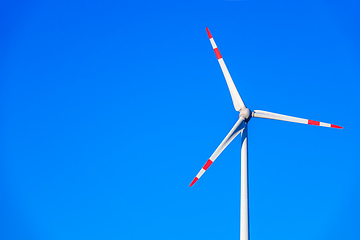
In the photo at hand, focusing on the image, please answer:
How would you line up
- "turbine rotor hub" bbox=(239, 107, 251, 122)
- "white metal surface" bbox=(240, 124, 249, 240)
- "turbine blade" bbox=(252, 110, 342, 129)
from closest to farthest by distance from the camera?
1. "white metal surface" bbox=(240, 124, 249, 240)
2. "turbine rotor hub" bbox=(239, 107, 251, 122)
3. "turbine blade" bbox=(252, 110, 342, 129)

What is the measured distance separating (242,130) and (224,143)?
8.15 feet

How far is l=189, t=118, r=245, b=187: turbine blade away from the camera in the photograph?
2736cm

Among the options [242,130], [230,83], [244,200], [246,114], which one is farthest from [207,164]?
[230,83]

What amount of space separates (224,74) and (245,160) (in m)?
7.98

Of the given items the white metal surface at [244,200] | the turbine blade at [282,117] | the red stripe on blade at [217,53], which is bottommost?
the white metal surface at [244,200]

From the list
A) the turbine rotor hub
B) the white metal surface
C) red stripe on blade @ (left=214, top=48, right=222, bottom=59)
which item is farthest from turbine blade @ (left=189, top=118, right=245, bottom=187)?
red stripe on blade @ (left=214, top=48, right=222, bottom=59)

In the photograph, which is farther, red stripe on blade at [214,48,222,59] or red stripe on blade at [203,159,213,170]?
red stripe on blade at [214,48,222,59]

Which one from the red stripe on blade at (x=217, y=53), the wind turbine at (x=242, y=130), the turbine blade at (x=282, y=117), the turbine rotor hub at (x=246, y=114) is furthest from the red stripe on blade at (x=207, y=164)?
the red stripe on blade at (x=217, y=53)

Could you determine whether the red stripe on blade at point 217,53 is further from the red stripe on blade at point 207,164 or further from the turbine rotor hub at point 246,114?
the red stripe on blade at point 207,164

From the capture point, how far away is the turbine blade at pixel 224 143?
27.4 meters

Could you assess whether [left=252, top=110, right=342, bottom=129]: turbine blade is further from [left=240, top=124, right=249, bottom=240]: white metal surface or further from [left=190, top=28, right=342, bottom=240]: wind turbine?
[left=240, top=124, right=249, bottom=240]: white metal surface

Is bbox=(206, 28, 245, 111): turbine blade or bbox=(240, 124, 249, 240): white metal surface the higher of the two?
bbox=(206, 28, 245, 111): turbine blade

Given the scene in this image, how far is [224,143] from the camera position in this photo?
28.4 metres

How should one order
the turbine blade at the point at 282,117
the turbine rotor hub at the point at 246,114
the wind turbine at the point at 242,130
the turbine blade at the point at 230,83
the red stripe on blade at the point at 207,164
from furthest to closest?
1. the turbine blade at the point at 230,83
2. the turbine blade at the point at 282,117
3. the turbine rotor hub at the point at 246,114
4. the red stripe on blade at the point at 207,164
5. the wind turbine at the point at 242,130
